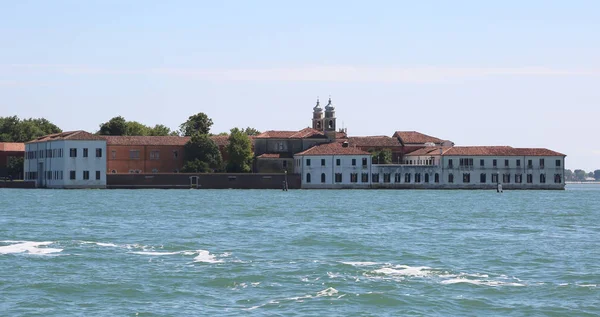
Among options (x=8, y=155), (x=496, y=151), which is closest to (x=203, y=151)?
(x=8, y=155)

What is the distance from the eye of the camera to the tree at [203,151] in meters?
96.7

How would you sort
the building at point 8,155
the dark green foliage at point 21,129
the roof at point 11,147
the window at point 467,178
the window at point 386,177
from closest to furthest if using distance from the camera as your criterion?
the window at point 386,177, the window at point 467,178, the building at point 8,155, the roof at point 11,147, the dark green foliage at point 21,129

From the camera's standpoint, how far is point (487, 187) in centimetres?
9606

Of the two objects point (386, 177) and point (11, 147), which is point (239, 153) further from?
point (11, 147)

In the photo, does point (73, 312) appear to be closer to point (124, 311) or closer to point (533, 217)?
point (124, 311)

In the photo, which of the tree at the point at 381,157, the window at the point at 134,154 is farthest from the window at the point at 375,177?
the window at the point at 134,154

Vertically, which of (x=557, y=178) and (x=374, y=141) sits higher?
(x=374, y=141)

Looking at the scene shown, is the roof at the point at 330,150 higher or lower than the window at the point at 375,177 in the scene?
higher

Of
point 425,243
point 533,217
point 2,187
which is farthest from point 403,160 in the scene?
point 425,243

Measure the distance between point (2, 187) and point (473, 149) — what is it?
42906 millimetres

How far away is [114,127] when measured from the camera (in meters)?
107

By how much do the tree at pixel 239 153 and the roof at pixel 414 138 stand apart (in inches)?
689

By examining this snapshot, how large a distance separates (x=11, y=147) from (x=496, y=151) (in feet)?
159

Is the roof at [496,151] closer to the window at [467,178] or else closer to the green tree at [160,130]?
the window at [467,178]
